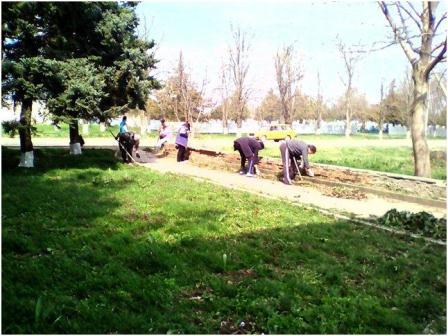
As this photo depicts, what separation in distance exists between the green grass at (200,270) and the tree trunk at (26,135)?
3.36 meters

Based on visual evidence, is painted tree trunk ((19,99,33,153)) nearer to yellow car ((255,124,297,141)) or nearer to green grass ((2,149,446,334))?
green grass ((2,149,446,334))


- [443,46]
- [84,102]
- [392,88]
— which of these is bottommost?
[84,102]

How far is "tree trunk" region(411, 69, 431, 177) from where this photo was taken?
1257cm

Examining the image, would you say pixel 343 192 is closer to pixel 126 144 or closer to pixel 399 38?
pixel 399 38

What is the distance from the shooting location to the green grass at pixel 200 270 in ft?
13.5

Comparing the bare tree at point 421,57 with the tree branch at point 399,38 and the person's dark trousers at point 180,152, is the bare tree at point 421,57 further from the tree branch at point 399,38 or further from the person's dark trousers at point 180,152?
the person's dark trousers at point 180,152

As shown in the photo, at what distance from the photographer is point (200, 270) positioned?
521 cm

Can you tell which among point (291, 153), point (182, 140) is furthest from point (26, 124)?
point (291, 153)

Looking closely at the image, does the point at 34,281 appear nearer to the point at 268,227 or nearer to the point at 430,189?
the point at 268,227

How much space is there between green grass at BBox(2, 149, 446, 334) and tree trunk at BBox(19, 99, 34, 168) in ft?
11.0

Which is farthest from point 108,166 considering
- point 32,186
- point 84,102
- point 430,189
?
point 430,189

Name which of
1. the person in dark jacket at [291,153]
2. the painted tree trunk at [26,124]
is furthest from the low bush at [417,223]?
the painted tree trunk at [26,124]

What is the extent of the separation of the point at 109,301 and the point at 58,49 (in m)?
9.47

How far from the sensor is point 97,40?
1345 cm
